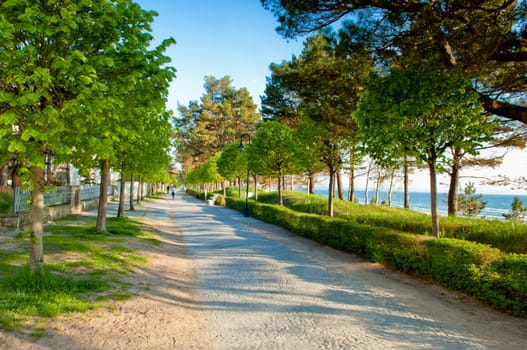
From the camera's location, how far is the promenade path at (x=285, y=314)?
4137mm

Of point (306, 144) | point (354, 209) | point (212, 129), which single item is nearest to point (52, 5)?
point (306, 144)

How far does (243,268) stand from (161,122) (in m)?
7.04

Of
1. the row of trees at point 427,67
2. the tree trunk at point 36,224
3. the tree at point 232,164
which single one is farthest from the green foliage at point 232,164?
the tree trunk at point 36,224

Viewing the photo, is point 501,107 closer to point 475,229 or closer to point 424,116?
point 424,116

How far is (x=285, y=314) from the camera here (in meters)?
5.07

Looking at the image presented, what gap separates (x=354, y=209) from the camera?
65.7 ft

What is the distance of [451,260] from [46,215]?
14.1m

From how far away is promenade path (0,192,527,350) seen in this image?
4137mm

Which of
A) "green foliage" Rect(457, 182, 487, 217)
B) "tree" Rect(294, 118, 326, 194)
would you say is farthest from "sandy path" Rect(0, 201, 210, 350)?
"green foliage" Rect(457, 182, 487, 217)

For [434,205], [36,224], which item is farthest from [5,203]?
[434,205]

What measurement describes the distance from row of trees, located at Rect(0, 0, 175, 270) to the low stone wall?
7.50 metres

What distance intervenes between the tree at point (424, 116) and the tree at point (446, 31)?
767mm

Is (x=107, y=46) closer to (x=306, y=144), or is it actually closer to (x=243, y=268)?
(x=243, y=268)

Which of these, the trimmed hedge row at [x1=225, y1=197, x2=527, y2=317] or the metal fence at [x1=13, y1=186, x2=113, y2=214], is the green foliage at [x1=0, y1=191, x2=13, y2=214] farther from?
the trimmed hedge row at [x1=225, y1=197, x2=527, y2=317]
